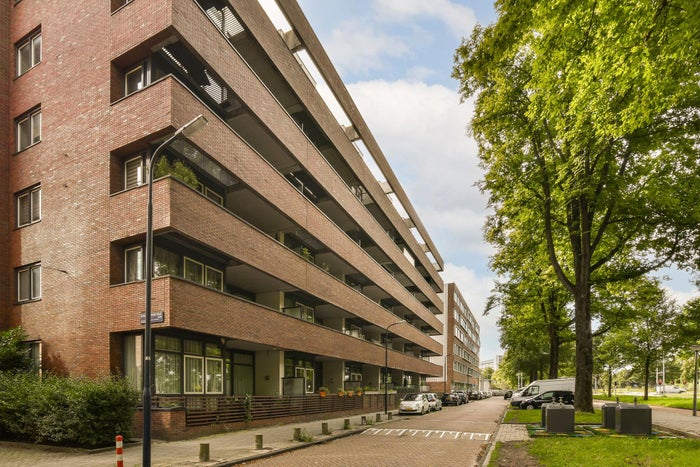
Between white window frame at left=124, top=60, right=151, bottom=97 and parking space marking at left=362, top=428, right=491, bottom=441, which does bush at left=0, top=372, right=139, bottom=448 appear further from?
white window frame at left=124, top=60, right=151, bottom=97

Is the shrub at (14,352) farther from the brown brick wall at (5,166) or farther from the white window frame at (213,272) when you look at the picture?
the white window frame at (213,272)

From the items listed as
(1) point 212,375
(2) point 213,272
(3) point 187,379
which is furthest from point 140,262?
(1) point 212,375

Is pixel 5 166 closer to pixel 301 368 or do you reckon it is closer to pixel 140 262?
pixel 140 262

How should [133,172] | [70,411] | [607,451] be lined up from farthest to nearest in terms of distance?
[133,172]
[70,411]
[607,451]

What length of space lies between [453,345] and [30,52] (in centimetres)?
7614

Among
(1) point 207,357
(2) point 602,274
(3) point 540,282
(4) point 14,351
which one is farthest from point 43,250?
(3) point 540,282

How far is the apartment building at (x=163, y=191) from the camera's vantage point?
54.8 feet

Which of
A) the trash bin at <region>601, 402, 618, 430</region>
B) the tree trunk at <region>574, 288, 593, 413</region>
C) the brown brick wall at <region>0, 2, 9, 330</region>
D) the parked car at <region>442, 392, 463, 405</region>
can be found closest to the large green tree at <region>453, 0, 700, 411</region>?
the tree trunk at <region>574, 288, 593, 413</region>

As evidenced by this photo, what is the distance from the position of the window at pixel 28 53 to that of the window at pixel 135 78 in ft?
21.1

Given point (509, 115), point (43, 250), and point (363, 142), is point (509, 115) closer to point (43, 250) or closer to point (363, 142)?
point (363, 142)

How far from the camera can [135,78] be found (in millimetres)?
18312

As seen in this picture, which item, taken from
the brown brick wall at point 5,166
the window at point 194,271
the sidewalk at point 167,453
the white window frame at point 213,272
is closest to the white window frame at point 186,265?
the window at point 194,271

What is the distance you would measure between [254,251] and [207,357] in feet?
14.9

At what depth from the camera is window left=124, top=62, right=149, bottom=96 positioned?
17.9 metres
